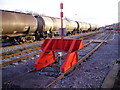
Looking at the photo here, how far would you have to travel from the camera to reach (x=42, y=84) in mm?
4758

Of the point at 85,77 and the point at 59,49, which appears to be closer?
the point at 85,77

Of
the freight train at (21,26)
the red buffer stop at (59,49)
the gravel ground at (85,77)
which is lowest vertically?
the gravel ground at (85,77)

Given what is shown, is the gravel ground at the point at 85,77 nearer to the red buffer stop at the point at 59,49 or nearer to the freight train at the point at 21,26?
the red buffer stop at the point at 59,49

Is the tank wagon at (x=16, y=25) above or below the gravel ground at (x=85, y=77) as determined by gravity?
above

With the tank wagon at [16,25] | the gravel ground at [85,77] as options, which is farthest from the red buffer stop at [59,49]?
the tank wagon at [16,25]

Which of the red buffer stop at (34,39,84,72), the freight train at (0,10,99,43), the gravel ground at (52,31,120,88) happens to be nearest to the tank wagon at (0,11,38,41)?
the freight train at (0,10,99,43)

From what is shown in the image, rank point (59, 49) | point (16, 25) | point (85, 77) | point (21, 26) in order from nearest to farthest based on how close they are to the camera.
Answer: point (85, 77), point (59, 49), point (16, 25), point (21, 26)

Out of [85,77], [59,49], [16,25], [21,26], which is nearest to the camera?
[85,77]

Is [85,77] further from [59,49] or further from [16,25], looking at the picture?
[16,25]

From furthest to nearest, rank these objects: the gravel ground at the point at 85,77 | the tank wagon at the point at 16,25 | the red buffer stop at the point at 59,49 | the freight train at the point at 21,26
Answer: the freight train at the point at 21,26 < the tank wagon at the point at 16,25 < the red buffer stop at the point at 59,49 < the gravel ground at the point at 85,77

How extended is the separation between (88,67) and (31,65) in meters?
2.92

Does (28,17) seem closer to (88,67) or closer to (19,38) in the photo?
(19,38)

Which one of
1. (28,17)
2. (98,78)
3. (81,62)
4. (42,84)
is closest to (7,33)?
(28,17)

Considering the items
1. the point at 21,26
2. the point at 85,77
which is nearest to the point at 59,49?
the point at 85,77
